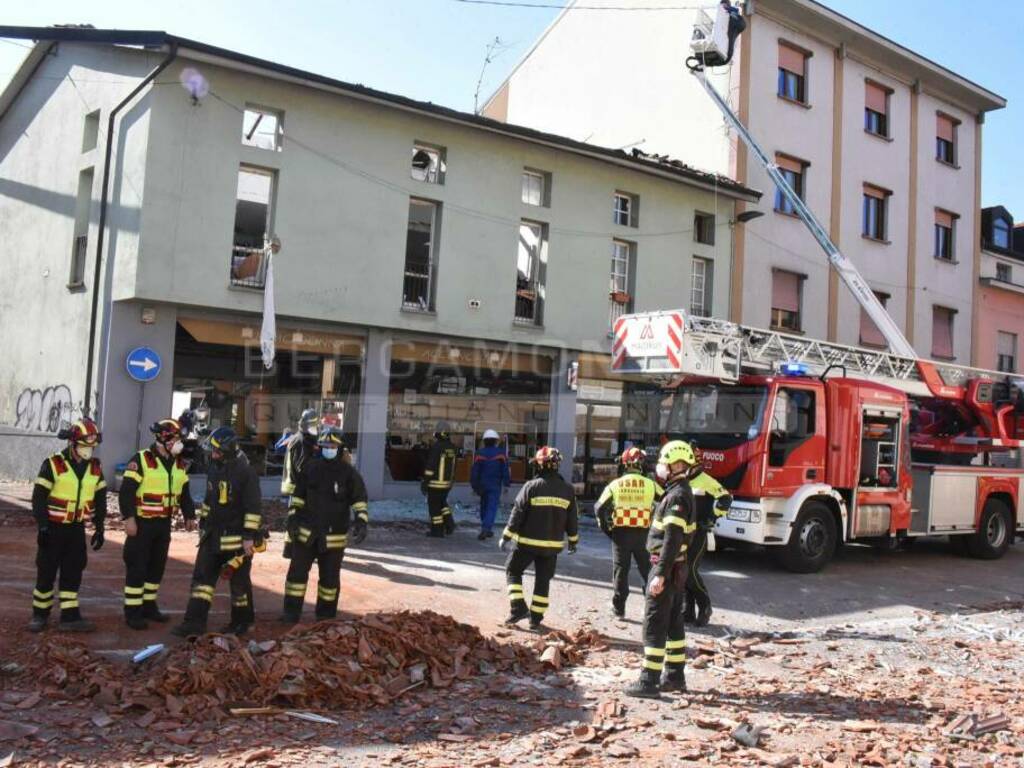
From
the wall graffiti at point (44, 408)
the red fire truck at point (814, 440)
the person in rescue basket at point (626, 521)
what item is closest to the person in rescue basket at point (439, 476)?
the red fire truck at point (814, 440)

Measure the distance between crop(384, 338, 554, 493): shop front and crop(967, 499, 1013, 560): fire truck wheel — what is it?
840 cm

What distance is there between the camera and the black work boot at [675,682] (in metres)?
6.02

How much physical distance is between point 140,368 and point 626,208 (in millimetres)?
10884

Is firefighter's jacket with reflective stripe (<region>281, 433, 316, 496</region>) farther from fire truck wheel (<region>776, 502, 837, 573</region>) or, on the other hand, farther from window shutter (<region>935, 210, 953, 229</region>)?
window shutter (<region>935, 210, 953, 229</region>)

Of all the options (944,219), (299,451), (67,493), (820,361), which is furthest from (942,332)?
(67,493)

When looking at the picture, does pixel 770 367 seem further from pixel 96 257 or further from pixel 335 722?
pixel 96 257

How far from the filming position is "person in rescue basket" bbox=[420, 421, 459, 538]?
12648 millimetres

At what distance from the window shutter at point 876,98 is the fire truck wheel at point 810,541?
16821 millimetres

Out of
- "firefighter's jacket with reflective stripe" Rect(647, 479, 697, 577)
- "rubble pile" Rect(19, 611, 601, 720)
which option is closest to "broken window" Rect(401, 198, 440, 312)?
"rubble pile" Rect(19, 611, 601, 720)

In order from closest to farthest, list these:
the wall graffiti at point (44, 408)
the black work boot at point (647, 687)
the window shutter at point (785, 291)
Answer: the black work boot at point (647, 687) < the wall graffiti at point (44, 408) < the window shutter at point (785, 291)

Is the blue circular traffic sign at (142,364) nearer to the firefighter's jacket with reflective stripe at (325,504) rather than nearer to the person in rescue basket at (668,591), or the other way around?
the firefighter's jacket with reflective stripe at (325,504)

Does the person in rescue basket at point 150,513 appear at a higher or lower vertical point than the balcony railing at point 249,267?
lower

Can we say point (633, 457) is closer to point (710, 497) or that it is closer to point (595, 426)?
point (710, 497)

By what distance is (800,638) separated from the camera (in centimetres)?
793
